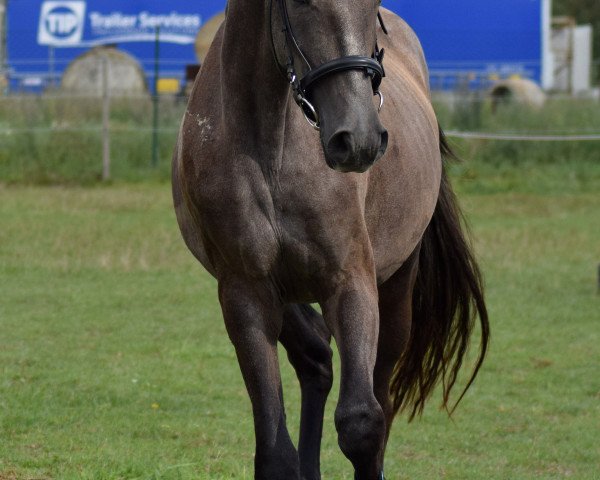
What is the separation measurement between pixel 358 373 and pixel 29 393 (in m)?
3.10

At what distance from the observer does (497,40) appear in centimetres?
2444

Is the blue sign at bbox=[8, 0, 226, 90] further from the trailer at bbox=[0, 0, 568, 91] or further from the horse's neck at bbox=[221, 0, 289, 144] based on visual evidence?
the horse's neck at bbox=[221, 0, 289, 144]

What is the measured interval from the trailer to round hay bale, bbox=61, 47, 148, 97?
99.8 inches

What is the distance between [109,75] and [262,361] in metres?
18.3

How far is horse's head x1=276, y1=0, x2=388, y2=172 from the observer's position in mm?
2730

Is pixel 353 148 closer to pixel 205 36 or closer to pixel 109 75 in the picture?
pixel 205 36

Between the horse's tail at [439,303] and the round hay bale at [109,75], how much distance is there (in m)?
15.7

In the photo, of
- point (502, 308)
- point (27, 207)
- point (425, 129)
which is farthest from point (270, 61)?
point (27, 207)

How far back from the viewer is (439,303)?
199 inches

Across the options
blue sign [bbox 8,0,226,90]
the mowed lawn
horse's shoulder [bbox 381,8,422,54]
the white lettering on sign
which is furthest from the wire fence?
horse's shoulder [bbox 381,8,422,54]

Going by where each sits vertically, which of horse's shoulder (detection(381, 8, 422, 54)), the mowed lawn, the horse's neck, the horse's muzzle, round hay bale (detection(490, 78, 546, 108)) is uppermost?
horse's shoulder (detection(381, 8, 422, 54))

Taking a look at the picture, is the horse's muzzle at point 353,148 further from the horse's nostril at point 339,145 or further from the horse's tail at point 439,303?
the horse's tail at point 439,303

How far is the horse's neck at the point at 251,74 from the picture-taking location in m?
3.23

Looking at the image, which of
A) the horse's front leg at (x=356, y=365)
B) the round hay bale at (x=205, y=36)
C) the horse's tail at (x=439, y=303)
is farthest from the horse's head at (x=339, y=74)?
the round hay bale at (x=205, y=36)
